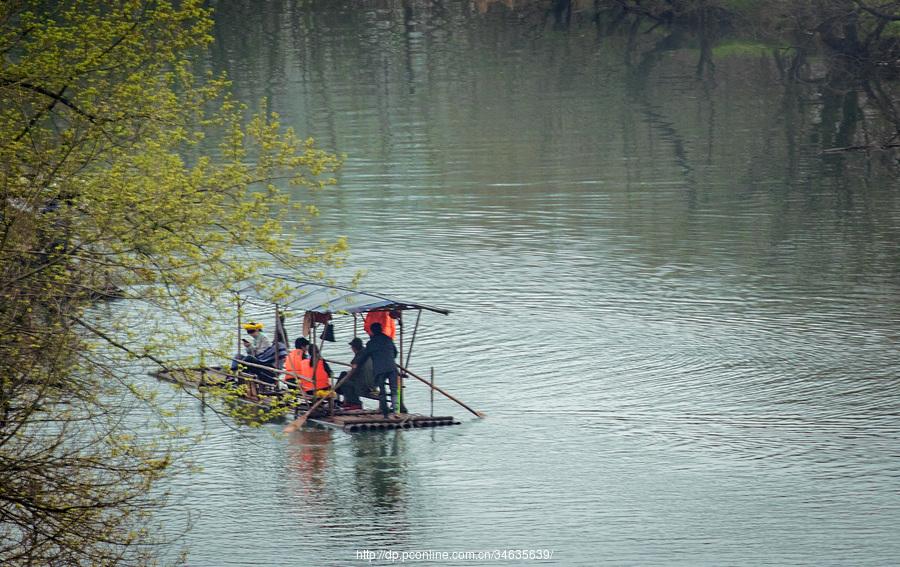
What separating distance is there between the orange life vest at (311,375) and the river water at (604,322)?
42.3 inches

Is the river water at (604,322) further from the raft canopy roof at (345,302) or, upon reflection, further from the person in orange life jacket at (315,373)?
the raft canopy roof at (345,302)

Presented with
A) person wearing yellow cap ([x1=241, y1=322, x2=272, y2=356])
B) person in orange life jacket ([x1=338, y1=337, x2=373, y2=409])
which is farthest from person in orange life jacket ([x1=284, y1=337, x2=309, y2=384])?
person wearing yellow cap ([x1=241, y1=322, x2=272, y2=356])

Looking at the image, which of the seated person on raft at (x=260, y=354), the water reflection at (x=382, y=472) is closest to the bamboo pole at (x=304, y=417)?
the water reflection at (x=382, y=472)

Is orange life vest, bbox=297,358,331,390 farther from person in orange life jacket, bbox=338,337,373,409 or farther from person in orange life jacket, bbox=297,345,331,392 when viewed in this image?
person in orange life jacket, bbox=338,337,373,409

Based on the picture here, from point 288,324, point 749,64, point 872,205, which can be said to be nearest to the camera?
point 288,324

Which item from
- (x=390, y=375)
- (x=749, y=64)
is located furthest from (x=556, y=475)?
(x=749, y=64)

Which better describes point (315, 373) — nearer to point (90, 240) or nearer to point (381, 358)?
point (381, 358)

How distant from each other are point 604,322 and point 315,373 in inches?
469

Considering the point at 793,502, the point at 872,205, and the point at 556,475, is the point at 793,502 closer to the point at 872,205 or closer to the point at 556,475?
the point at 556,475

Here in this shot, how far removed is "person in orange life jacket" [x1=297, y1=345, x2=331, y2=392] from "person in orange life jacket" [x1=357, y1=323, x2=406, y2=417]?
0.90 meters

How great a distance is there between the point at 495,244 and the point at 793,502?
77.3 feet

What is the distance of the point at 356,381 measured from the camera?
95.3 ft

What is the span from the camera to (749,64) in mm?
85000

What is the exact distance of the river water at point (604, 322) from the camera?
80.7 ft
